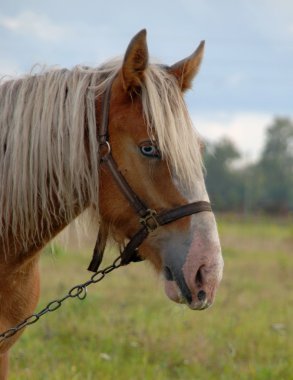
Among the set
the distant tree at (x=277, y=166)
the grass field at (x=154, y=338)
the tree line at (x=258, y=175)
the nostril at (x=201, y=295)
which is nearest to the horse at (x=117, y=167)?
the nostril at (x=201, y=295)

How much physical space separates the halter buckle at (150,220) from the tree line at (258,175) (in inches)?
2112

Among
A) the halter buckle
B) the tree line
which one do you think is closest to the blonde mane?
the halter buckle

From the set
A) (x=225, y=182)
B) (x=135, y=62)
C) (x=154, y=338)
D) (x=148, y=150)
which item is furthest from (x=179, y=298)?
(x=225, y=182)

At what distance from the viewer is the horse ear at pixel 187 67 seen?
2838 millimetres

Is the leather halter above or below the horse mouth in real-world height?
above

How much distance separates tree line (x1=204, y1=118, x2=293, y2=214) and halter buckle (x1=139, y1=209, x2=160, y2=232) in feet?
176

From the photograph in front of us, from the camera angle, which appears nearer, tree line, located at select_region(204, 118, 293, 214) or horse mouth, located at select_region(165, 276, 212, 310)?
horse mouth, located at select_region(165, 276, 212, 310)

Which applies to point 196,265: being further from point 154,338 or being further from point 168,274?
point 154,338

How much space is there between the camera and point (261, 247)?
1905cm

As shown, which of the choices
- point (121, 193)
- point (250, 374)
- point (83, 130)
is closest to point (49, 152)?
point (83, 130)

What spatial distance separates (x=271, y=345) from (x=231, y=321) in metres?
0.87

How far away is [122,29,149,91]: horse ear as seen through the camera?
2529 mm

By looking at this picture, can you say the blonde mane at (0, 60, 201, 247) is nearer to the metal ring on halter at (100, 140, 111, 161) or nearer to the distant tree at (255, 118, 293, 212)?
the metal ring on halter at (100, 140, 111, 161)

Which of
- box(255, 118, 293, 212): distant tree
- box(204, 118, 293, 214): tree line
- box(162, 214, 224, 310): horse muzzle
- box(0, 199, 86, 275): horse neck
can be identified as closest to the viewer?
box(162, 214, 224, 310): horse muzzle
